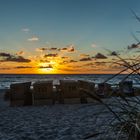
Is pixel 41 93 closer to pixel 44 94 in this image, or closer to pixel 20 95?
pixel 44 94

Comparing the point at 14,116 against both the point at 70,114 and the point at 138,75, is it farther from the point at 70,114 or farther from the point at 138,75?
the point at 138,75

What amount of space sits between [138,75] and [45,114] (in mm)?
8233

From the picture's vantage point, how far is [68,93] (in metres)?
13.9

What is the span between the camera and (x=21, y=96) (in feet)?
45.0

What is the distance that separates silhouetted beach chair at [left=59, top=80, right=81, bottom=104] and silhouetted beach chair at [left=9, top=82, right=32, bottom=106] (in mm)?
1216

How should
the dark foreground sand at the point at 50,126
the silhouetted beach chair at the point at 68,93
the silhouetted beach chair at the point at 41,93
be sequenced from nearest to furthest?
the dark foreground sand at the point at 50,126
the silhouetted beach chair at the point at 41,93
the silhouetted beach chair at the point at 68,93

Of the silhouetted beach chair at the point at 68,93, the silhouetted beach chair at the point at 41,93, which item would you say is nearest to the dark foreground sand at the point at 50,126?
the silhouetted beach chair at the point at 41,93

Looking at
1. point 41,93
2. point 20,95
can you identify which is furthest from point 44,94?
point 20,95

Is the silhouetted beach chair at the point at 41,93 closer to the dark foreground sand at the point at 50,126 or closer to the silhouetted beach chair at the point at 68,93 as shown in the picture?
the silhouetted beach chair at the point at 68,93

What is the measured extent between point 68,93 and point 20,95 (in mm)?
1815

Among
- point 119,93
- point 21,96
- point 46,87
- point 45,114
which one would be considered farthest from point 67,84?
point 119,93

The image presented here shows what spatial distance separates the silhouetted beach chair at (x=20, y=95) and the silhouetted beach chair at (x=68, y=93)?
1216 mm

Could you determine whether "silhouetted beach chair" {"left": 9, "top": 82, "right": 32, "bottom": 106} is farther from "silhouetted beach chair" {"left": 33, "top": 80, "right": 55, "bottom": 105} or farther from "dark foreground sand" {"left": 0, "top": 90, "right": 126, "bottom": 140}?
"dark foreground sand" {"left": 0, "top": 90, "right": 126, "bottom": 140}

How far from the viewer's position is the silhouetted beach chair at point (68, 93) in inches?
546
